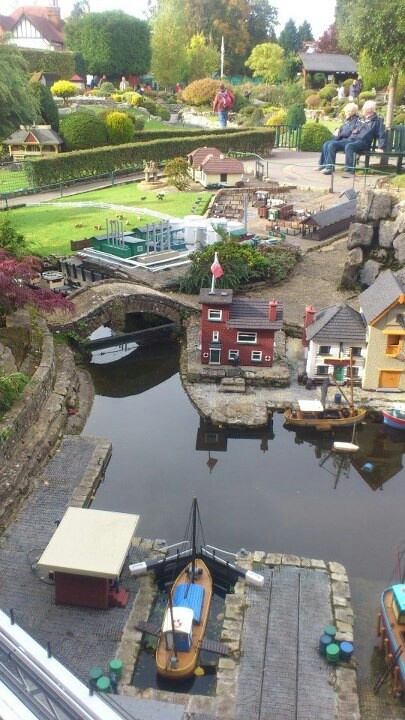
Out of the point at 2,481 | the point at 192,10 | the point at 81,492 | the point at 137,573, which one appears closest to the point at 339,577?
the point at 137,573

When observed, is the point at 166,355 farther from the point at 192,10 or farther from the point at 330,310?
the point at 192,10

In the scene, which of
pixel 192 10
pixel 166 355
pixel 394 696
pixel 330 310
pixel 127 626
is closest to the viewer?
pixel 394 696

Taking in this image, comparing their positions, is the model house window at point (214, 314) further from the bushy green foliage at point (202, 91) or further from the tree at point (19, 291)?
the bushy green foliage at point (202, 91)

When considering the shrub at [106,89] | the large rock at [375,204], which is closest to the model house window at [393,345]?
the large rock at [375,204]

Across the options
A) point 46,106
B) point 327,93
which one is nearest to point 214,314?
point 46,106

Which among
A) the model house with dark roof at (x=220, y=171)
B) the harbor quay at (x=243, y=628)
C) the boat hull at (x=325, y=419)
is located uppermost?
the model house with dark roof at (x=220, y=171)

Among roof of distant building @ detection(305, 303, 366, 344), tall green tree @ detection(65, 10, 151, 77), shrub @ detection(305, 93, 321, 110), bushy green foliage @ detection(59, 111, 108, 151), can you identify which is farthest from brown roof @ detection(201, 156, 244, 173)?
tall green tree @ detection(65, 10, 151, 77)
